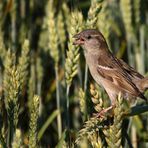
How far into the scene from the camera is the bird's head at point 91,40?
3.11 m

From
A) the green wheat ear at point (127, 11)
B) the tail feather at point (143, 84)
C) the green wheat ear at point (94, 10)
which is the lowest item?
the tail feather at point (143, 84)

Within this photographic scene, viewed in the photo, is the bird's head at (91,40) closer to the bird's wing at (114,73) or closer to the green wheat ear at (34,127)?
the bird's wing at (114,73)

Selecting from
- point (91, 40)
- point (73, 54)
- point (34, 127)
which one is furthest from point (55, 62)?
point (34, 127)

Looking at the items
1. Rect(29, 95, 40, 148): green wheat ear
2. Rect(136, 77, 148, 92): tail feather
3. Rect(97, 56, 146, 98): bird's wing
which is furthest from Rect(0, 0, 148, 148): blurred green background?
Rect(136, 77, 148, 92): tail feather

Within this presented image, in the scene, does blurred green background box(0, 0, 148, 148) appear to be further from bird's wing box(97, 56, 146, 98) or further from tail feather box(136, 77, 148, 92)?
tail feather box(136, 77, 148, 92)

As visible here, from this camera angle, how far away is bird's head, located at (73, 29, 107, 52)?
311cm

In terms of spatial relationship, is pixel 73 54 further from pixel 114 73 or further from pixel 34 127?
pixel 114 73

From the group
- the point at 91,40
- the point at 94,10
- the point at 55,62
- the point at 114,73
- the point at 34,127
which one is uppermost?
the point at 94,10

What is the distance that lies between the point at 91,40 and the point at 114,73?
30 cm

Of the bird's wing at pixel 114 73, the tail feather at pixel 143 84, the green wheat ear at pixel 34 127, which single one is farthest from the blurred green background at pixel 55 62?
the tail feather at pixel 143 84

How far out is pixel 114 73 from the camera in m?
3.30

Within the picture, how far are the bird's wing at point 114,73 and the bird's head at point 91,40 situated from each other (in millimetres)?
115

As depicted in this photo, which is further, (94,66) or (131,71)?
(94,66)

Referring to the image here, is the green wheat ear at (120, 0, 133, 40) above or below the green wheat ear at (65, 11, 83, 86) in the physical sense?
above
